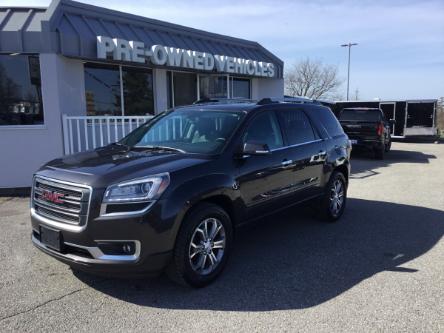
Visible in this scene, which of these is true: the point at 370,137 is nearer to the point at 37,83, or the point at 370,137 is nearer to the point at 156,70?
the point at 156,70

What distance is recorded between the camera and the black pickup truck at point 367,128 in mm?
15164

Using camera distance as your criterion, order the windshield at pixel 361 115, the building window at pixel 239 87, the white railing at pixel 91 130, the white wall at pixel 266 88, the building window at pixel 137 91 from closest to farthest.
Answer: the white railing at pixel 91 130 < the building window at pixel 137 91 < the building window at pixel 239 87 < the white wall at pixel 266 88 < the windshield at pixel 361 115

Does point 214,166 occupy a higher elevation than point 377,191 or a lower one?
higher

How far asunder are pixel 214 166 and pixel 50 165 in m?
1.70

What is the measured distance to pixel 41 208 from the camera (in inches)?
160

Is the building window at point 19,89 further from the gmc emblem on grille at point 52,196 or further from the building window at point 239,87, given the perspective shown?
the building window at point 239,87

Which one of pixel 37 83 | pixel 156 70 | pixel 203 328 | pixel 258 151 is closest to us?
pixel 203 328

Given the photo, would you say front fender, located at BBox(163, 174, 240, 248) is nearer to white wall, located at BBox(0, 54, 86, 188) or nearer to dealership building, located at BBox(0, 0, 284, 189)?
dealership building, located at BBox(0, 0, 284, 189)

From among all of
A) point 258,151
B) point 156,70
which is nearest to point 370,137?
point 156,70

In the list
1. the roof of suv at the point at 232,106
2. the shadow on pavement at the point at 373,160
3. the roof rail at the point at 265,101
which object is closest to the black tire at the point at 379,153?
the shadow on pavement at the point at 373,160

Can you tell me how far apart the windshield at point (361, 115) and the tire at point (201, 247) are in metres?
12.6

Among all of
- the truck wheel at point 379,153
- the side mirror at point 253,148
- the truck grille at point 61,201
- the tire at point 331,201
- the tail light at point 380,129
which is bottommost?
the truck wheel at point 379,153

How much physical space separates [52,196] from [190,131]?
1.70 metres

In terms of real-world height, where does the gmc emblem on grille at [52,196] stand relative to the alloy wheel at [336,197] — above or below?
above
